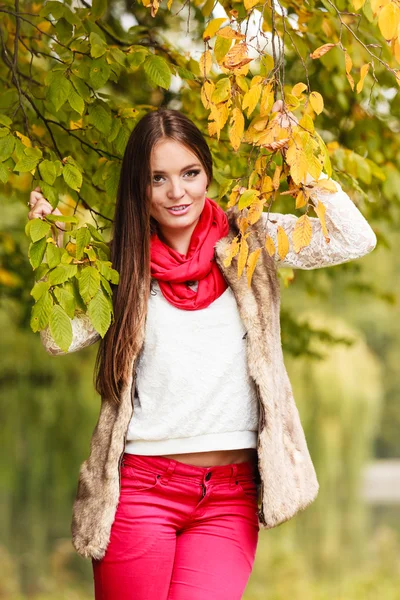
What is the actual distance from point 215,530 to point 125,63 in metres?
1.44

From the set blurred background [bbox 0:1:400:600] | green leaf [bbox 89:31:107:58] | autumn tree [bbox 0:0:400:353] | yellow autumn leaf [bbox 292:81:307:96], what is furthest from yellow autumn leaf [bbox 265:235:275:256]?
blurred background [bbox 0:1:400:600]

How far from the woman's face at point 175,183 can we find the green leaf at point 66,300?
0.33m

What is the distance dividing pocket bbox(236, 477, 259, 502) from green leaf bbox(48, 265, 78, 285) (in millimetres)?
656

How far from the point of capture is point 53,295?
220 centimetres

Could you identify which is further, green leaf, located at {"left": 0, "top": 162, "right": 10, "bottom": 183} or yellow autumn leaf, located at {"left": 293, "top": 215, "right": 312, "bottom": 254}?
green leaf, located at {"left": 0, "top": 162, "right": 10, "bottom": 183}

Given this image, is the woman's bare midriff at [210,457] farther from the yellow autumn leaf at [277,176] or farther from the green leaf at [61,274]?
the yellow autumn leaf at [277,176]

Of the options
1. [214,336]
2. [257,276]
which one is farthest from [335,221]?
[214,336]

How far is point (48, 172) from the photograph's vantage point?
7.80ft

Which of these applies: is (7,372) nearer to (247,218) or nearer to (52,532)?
(52,532)

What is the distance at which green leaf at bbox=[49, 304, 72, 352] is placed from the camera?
215cm

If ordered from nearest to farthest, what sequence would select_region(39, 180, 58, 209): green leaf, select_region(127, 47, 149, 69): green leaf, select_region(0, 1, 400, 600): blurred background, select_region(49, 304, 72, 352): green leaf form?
select_region(49, 304, 72, 352): green leaf → select_region(39, 180, 58, 209): green leaf → select_region(127, 47, 149, 69): green leaf → select_region(0, 1, 400, 600): blurred background

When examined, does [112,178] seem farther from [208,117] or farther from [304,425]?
[304,425]

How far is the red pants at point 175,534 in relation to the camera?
88.7 inches

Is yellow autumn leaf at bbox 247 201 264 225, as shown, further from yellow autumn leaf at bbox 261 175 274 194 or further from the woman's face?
the woman's face
